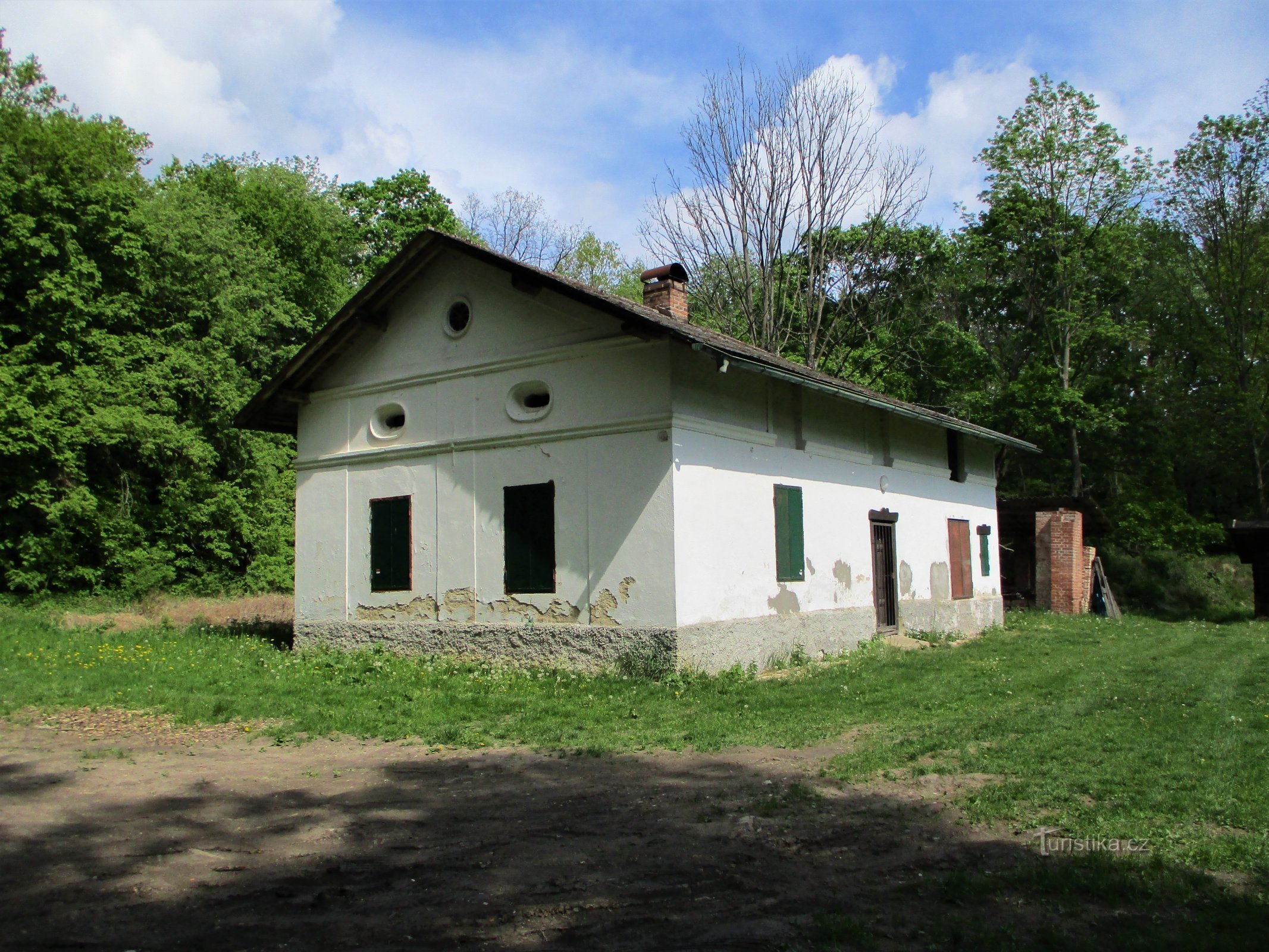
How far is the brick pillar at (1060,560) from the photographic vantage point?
2275cm

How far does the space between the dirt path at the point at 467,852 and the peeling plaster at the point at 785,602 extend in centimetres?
504

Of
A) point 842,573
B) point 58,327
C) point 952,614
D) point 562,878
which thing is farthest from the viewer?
point 58,327

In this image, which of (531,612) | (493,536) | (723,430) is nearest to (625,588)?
(531,612)

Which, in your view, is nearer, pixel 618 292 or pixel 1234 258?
pixel 1234 258

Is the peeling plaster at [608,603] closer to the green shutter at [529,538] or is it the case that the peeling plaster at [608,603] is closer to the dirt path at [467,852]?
the green shutter at [529,538]

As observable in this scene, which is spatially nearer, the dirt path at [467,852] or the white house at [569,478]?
the dirt path at [467,852]

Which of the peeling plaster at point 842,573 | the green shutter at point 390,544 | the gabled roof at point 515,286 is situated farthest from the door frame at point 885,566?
the green shutter at point 390,544

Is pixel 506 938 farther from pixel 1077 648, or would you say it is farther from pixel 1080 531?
pixel 1080 531

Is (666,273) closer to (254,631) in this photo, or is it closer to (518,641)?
(518,641)

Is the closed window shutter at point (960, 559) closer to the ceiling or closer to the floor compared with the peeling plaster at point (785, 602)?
closer to the ceiling

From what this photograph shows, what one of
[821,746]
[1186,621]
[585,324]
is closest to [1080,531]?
[1186,621]

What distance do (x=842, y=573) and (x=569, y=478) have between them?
4.83m

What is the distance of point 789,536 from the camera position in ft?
43.3

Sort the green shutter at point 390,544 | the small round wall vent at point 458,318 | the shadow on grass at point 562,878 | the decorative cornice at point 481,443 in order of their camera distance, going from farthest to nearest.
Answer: the green shutter at point 390,544
the small round wall vent at point 458,318
the decorative cornice at point 481,443
the shadow on grass at point 562,878
